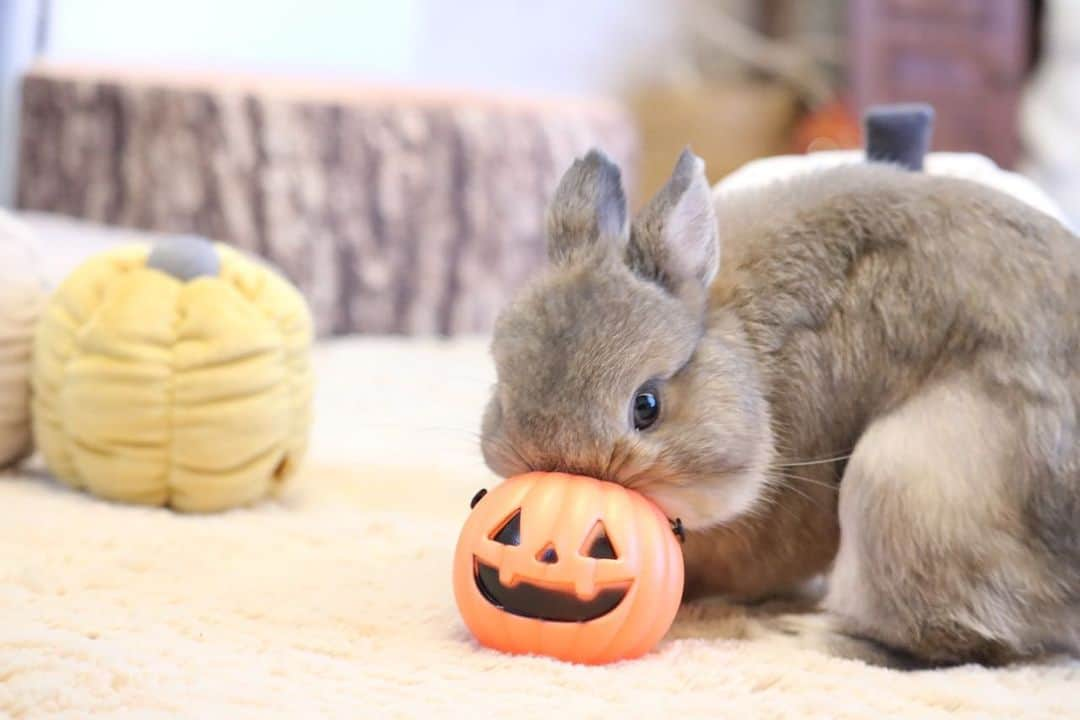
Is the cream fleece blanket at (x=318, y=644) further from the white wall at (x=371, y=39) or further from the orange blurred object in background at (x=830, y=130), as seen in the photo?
the orange blurred object in background at (x=830, y=130)

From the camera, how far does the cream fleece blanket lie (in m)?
1.49

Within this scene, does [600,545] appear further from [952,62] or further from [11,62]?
[952,62]

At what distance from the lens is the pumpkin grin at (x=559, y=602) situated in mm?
1619

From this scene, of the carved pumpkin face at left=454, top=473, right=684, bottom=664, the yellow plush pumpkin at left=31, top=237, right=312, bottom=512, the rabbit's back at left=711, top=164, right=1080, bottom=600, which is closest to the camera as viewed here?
the carved pumpkin face at left=454, top=473, right=684, bottom=664

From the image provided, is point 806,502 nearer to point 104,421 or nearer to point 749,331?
point 749,331

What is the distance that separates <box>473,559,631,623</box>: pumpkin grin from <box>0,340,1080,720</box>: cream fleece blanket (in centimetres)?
6

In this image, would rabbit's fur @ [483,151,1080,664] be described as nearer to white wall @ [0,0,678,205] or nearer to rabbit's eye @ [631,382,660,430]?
rabbit's eye @ [631,382,660,430]

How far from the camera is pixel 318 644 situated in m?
1.70

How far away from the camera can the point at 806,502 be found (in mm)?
1909

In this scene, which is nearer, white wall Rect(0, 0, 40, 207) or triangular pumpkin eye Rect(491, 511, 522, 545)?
triangular pumpkin eye Rect(491, 511, 522, 545)

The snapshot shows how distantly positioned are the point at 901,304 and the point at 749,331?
0.71 ft

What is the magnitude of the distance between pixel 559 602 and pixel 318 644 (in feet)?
1.08

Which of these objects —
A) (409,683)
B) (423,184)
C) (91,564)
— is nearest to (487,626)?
(409,683)

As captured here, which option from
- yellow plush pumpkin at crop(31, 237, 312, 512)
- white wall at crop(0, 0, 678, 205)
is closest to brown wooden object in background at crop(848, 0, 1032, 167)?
white wall at crop(0, 0, 678, 205)
